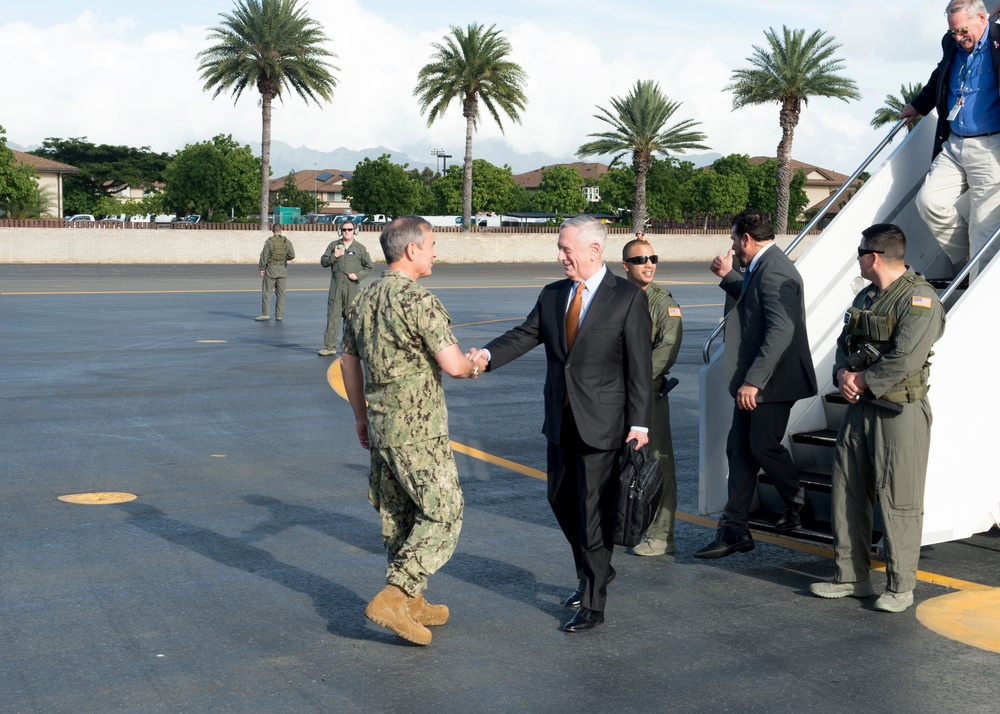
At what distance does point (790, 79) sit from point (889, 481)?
184 feet

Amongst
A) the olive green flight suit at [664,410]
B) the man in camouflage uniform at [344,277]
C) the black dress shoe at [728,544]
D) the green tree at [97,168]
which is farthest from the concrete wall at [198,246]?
the green tree at [97,168]

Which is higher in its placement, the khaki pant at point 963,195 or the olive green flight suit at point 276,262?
the khaki pant at point 963,195

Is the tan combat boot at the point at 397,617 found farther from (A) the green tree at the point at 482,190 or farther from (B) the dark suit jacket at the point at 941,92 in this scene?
(A) the green tree at the point at 482,190

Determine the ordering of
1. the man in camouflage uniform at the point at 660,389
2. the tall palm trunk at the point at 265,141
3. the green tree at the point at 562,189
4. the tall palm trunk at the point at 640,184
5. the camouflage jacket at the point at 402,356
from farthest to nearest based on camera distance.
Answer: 1. the green tree at the point at 562,189
2. the tall palm trunk at the point at 640,184
3. the tall palm trunk at the point at 265,141
4. the man in camouflage uniform at the point at 660,389
5. the camouflage jacket at the point at 402,356

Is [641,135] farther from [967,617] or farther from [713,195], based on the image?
[967,617]

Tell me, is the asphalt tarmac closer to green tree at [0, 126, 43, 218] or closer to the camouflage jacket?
the camouflage jacket

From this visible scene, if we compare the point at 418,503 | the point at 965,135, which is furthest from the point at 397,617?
the point at 965,135

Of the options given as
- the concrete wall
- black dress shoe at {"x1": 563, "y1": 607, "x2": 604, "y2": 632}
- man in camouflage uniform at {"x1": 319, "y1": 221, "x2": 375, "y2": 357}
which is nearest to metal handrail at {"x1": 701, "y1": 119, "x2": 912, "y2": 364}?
black dress shoe at {"x1": 563, "y1": 607, "x2": 604, "y2": 632}

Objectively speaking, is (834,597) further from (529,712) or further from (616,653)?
(529,712)

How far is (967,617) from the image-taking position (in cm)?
538

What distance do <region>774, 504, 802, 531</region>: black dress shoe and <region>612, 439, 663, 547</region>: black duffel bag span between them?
138 centimetres

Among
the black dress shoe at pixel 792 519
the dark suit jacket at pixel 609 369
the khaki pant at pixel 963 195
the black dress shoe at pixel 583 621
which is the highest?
the khaki pant at pixel 963 195

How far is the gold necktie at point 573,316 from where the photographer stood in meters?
5.26

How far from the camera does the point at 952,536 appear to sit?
5.71 meters
